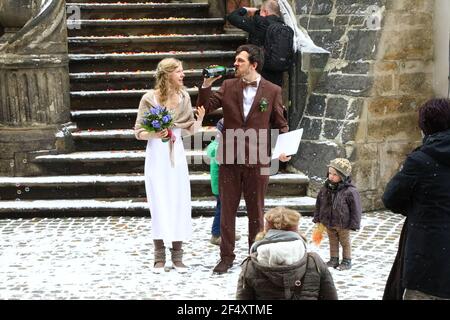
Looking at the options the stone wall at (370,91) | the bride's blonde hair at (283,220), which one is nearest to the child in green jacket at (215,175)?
the stone wall at (370,91)

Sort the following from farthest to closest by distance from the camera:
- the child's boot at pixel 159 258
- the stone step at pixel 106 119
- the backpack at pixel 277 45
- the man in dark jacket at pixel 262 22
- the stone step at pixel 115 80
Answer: the stone step at pixel 115 80
the stone step at pixel 106 119
the man in dark jacket at pixel 262 22
the backpack at pixel 277 45
the child's boot at pixel 159 258

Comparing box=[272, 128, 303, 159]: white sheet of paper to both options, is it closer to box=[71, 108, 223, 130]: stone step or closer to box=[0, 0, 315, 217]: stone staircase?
box=[0, 0, 315, 217]: stone staircase

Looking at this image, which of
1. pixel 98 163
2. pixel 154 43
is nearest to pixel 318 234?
pixel 98 163

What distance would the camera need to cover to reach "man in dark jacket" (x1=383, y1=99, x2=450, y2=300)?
17.3 ft

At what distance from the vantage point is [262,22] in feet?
34.9

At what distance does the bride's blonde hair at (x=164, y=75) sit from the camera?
25.7 feet

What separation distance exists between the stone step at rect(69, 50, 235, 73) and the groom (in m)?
4.40

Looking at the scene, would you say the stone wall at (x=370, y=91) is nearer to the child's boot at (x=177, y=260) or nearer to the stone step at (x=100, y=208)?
the stone step at (x=100, y=208)

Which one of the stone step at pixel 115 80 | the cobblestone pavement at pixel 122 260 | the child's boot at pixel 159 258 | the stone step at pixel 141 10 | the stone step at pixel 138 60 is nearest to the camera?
the cobblestone pavement at pixel 122 260

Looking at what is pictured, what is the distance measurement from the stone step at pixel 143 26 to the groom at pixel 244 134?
17.8ft

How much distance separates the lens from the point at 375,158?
10.4 meters

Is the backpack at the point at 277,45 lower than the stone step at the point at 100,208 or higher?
higher
